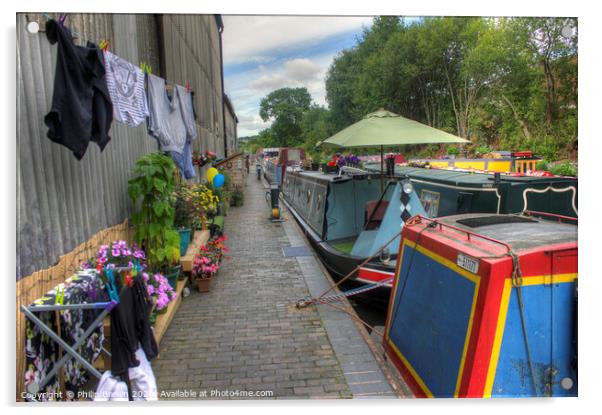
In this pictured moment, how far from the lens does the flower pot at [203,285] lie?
19.7 feet

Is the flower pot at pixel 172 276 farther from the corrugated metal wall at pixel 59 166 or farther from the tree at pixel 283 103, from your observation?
the tree at pixel 283 103

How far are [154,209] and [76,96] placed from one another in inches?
77.3

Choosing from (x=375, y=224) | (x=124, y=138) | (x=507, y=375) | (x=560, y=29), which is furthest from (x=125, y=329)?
(x=375, y=224)

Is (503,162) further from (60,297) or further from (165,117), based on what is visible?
(60,297)

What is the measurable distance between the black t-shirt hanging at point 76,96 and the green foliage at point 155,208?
1.45 meters

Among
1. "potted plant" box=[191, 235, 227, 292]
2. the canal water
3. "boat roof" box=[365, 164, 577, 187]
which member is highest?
"boat roof" box=[365, 164, 577, 187]

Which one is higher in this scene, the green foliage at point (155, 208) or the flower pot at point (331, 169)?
the flower pot at point (331, 169)

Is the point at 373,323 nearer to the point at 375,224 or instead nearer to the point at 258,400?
the point at 375,224

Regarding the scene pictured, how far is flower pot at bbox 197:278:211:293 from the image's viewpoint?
601 cm

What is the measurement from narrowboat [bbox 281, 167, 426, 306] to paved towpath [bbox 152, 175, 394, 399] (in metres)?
0.68

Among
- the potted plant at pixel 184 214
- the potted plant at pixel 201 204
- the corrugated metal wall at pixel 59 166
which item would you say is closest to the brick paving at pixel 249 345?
the potted plant at pixel 184 214

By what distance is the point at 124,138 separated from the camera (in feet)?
16.4

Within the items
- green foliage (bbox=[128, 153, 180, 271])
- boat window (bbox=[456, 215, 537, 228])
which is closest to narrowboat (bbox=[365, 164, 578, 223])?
boat window (bbox=[456, 215, 537, 228])

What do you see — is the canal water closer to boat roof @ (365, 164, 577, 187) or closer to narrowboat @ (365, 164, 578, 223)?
narrowboat @ (365, 164, 578, 223)
